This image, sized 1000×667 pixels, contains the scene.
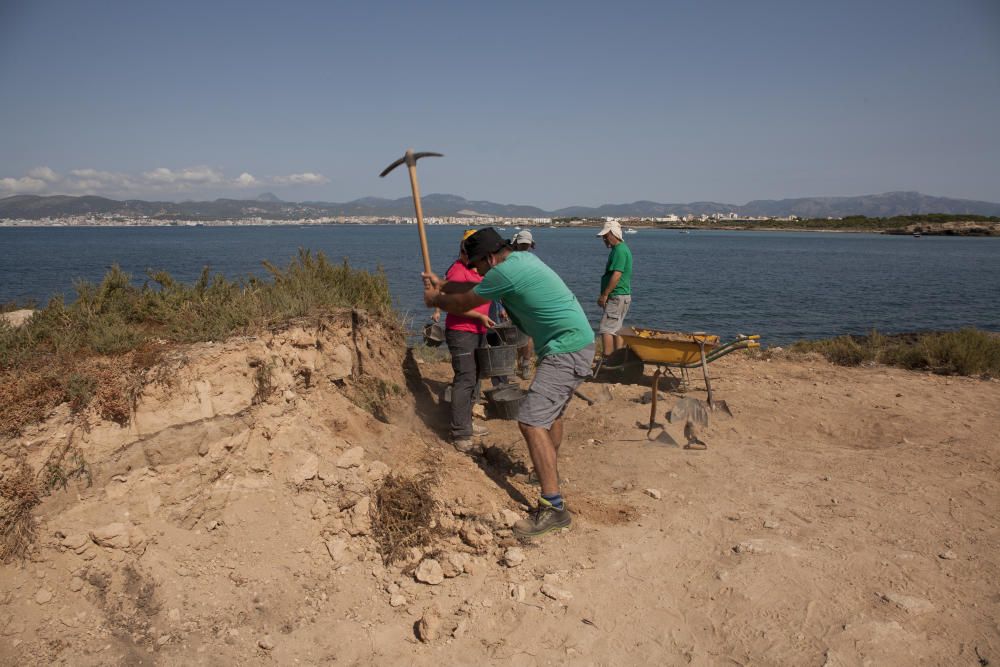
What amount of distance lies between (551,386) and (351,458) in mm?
1552

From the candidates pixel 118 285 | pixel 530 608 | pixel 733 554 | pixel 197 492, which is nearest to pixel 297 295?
pixel 118 285

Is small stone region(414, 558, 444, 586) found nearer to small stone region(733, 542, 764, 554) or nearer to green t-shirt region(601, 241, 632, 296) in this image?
small stone region(733, 542, 764, 554)

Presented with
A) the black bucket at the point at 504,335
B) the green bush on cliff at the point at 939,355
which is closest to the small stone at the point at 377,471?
the black bucket at the point at 504,335

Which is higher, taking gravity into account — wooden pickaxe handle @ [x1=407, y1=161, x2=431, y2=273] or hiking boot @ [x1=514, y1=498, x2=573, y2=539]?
wooden pickaxe handle @ [x1=407, y1=161, x2=431, y2=273]

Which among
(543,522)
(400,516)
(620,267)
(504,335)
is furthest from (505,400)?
(620,267)

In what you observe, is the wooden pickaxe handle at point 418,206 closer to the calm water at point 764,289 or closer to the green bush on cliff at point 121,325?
the green bush on cliff at point 121,325

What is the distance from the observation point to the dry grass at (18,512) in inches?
129

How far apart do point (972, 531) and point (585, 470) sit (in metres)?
2.77

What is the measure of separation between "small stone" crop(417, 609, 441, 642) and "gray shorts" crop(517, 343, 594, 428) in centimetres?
134

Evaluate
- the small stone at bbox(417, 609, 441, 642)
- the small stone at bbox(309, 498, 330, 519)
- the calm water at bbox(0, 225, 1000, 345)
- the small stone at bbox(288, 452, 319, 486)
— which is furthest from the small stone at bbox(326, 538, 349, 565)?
the calm water at bbox(0, 225, 1000, 345)

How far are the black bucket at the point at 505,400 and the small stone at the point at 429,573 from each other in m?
2.11

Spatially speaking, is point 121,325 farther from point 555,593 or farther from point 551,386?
point 555,593

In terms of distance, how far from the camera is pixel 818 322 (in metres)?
19.4

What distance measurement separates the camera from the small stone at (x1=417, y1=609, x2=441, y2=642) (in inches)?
130
